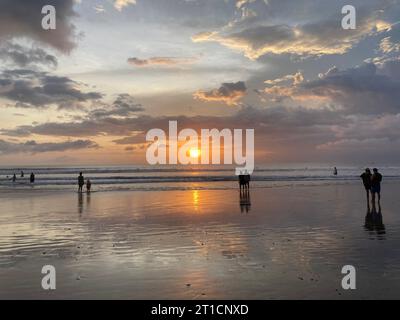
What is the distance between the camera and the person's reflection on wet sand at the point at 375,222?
15.2m

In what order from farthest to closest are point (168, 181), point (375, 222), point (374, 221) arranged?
point (168, 181) → point (374, 221) → point (375, 222)

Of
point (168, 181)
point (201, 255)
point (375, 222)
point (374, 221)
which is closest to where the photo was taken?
point (201, 255)

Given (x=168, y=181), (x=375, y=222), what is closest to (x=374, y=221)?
(x=375, y=222)

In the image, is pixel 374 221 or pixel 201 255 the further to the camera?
pixel 374 221

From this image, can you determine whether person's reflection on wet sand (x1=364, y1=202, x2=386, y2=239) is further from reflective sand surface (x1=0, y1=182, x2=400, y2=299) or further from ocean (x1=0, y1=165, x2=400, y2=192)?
ocean (x1=0, y1=165, x2=400, y2=192)

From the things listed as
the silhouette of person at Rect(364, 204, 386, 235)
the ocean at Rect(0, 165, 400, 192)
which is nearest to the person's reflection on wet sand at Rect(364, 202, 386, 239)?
the silhouette of person at Rect(364, 204, 386, 235)

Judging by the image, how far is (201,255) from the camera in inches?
453

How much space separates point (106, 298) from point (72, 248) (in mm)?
5433

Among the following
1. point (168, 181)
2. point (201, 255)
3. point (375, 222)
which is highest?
point (168, 181)

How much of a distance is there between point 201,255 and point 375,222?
10054 mm

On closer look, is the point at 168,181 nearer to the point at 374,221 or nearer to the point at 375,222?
the point at 374,221

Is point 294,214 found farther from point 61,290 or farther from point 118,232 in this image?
point 61,290

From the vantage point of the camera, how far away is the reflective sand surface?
329 inches
